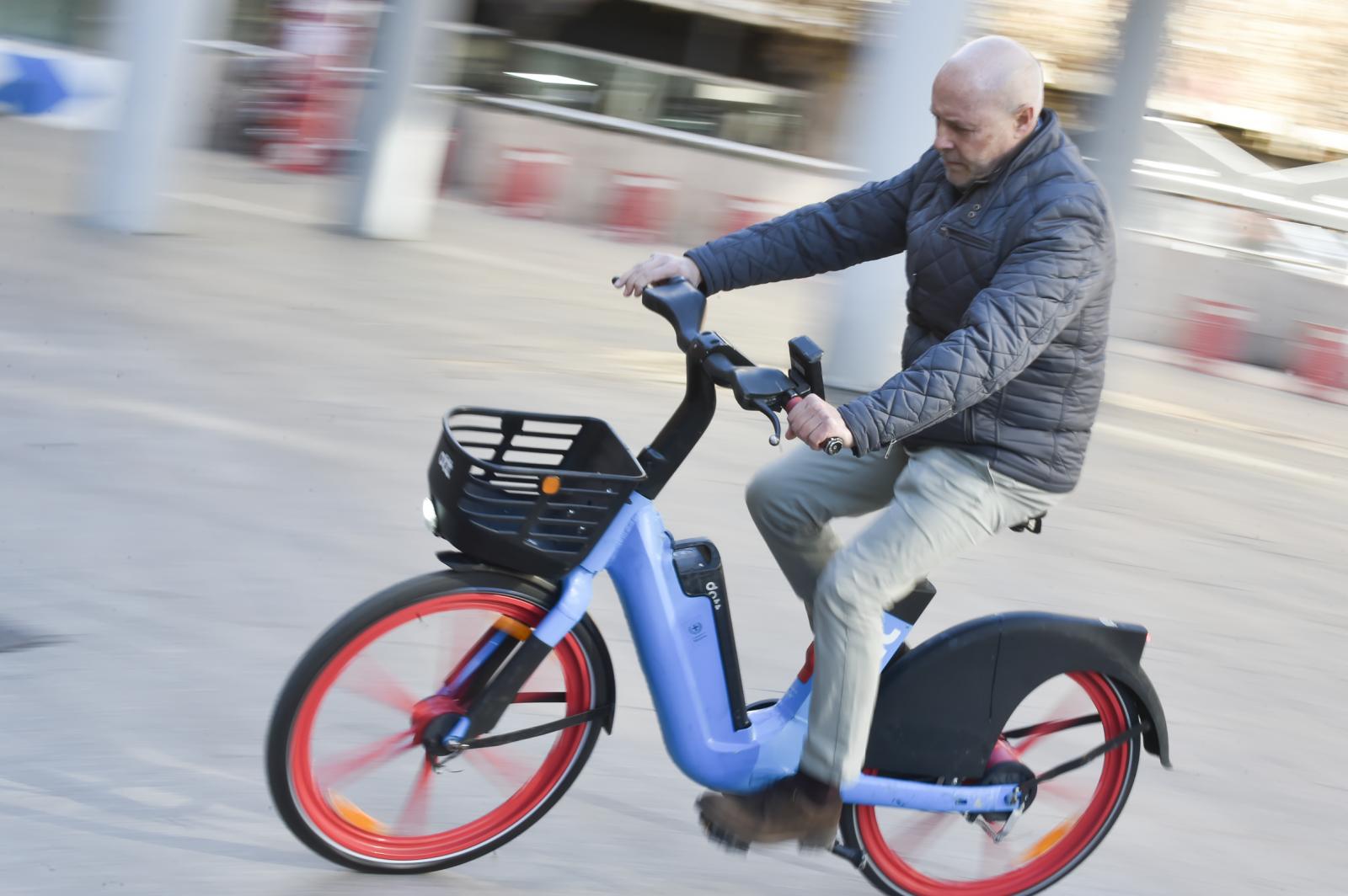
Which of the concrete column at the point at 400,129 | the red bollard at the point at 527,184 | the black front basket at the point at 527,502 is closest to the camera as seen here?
the black front basket at the point at 527,502

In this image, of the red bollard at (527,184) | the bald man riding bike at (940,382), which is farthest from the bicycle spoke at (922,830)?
the red bollard at (527,184)

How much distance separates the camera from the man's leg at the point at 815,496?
3355 millimetres

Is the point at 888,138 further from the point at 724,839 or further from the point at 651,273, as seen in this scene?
the point at 724,839

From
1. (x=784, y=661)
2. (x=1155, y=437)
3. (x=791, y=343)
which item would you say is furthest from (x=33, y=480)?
(x=1155, y=437)

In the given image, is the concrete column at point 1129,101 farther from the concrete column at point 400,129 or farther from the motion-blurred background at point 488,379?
the concrete column at point 400,129

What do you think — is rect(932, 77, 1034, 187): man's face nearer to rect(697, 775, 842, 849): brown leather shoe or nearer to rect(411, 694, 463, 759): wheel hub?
rect(697, 775, 842, 849): brown leather shoe

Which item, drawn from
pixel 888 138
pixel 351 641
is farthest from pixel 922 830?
pixel 888 138

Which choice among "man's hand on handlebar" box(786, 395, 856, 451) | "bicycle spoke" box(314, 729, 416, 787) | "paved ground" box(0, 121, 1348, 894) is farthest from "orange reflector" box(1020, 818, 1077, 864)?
"bicycle spoke" box(314, 729, 416, 787)

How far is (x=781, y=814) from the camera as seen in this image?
3.25m

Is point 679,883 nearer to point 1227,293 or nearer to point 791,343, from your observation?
point 791,343

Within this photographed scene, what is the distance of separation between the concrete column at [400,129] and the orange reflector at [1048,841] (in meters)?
8.53

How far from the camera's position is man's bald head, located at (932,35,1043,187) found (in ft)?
9.64

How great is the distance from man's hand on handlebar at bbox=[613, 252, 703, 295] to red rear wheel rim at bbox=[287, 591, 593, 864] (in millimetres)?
696

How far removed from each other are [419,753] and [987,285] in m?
1.57
